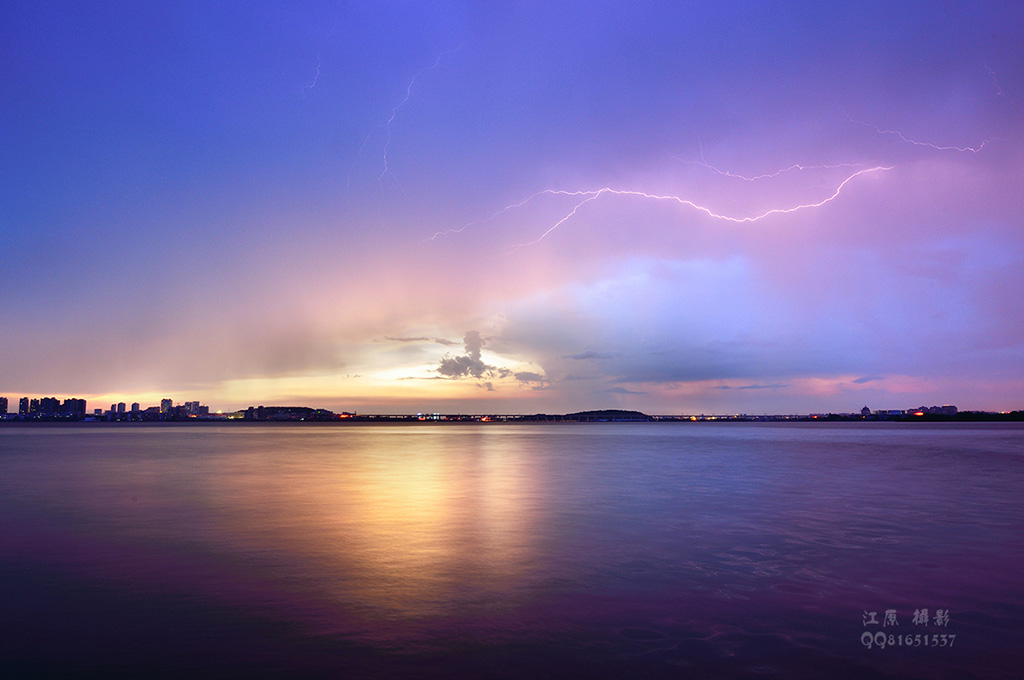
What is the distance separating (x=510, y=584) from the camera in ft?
39.8

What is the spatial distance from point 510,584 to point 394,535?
642 centimetres

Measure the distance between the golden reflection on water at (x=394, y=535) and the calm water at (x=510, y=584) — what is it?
10 cm

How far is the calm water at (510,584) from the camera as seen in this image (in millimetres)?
8234

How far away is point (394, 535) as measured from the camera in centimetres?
1750

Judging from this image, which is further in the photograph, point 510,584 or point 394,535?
point 394,535

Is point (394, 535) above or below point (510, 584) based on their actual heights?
below

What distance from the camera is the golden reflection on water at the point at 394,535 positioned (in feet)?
38.1

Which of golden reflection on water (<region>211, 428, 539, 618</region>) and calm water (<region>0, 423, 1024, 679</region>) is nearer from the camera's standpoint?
calm water (<region>0, 423, 1024, 679</region>)

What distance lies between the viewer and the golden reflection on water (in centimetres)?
1161

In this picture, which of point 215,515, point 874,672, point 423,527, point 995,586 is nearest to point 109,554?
point 215,515

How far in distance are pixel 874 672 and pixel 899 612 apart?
3.13 m

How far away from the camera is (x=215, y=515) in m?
20.7

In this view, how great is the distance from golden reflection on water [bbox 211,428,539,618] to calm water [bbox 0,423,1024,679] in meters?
0.10

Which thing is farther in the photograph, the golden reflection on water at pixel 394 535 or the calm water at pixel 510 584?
the golden reflection on water at pixel 394 535
